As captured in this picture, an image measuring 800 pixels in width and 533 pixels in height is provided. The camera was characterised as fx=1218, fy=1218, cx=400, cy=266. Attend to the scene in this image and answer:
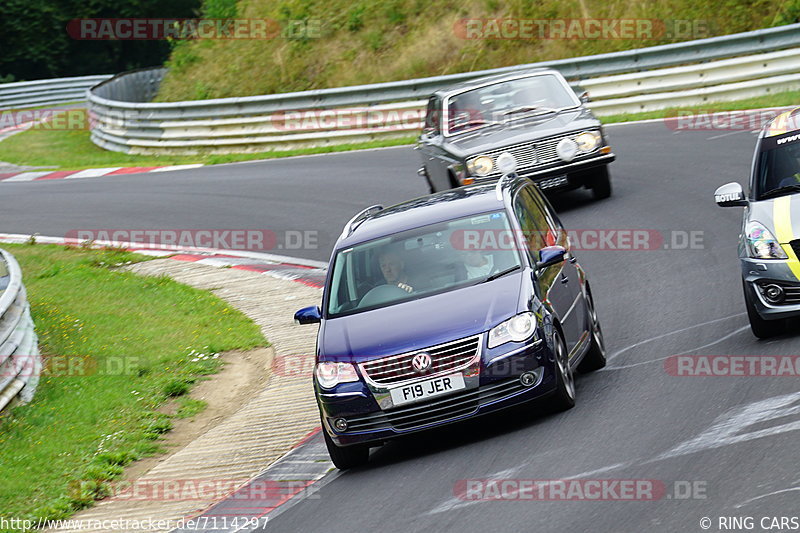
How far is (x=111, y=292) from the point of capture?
15523 millimetres

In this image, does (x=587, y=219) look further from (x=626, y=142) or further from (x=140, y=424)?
(x=140, y=424)

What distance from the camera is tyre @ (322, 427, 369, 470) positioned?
28.1 ft

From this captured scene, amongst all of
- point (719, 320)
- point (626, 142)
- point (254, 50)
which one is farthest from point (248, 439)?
point (254, 50)

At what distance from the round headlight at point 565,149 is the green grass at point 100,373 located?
4557 millimetres

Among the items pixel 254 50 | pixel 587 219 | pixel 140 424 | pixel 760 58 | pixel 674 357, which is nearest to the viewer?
pixel 674 357

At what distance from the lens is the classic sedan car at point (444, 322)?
818cm

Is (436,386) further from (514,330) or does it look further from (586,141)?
(586,141)

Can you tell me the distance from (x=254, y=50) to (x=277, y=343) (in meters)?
23.2

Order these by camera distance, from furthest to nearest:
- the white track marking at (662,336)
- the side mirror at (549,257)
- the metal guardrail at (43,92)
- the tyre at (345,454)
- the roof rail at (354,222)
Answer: the metal guardrail at (43,92), the white track marking at (662,336), the roof rail at (354,222), the side mirror at (549,257), the tyre at (345,454)

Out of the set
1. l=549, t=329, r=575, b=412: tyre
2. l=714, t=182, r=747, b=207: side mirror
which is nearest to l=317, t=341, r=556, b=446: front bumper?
l=549, t=329, r=575, b=412: tyre

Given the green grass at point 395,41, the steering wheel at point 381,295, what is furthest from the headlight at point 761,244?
the green grass at point 395,41

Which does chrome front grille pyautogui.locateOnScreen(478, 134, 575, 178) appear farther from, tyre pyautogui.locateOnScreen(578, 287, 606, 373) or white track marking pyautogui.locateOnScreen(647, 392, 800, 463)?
white track marking pyautogui.locateOnScreen(647, 392, 800, 463)

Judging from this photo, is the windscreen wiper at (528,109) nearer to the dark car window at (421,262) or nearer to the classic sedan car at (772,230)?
the classic sedan car at (772,230)

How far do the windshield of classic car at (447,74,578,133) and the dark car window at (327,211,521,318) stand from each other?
6.97 meters
